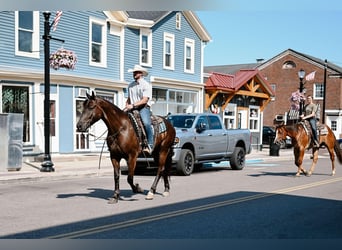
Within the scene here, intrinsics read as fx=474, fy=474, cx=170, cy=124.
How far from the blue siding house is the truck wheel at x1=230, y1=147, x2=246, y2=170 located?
193 inches

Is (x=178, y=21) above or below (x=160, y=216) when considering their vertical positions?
above

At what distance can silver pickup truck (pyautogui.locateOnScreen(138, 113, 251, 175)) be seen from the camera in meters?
14.8

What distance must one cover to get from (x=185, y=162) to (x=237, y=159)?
10.7 ft

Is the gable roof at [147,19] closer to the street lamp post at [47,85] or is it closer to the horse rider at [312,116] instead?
the street lamp post at [47,85]

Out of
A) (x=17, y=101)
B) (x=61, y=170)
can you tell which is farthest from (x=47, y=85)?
(x=17, y=101)

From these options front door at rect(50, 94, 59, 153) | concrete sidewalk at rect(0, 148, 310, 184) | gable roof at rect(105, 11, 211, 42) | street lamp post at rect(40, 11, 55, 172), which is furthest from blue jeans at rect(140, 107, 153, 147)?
gable roof at rect(105, 11, 211, 42)

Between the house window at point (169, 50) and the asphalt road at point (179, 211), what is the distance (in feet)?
45.6

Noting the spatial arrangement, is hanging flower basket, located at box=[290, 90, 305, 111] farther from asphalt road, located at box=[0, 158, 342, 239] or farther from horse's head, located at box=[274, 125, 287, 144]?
asphalt road, located at box=[0, 158, 342, 239]

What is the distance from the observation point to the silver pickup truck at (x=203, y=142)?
14766mm

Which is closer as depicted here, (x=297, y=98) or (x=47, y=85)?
(x=47, y=85)

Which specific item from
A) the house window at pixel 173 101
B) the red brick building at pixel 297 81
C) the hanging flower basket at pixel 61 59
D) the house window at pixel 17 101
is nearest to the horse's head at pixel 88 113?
the hanging flower basket at pixel 61 59

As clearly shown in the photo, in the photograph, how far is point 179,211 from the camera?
8.39m

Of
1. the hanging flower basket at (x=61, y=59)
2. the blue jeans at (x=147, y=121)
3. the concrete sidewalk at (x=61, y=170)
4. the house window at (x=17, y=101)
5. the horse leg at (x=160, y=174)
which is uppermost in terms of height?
the hanging flower basket at (x=61, y=59)

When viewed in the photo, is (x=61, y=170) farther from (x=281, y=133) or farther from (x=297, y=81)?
(x=297, y=81)
